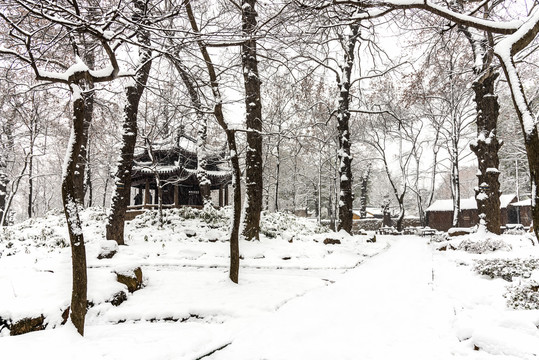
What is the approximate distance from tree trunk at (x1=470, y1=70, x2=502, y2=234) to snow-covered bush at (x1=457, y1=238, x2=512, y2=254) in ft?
4.81

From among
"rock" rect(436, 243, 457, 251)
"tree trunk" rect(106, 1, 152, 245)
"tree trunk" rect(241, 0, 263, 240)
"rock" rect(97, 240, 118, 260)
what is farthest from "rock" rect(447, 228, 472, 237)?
"rock" rect(97, 240, 118, 260)

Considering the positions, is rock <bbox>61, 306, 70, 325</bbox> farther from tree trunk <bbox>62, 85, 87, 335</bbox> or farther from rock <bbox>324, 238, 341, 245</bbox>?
rock <bbox>324, 238, 341, 245</bbox>

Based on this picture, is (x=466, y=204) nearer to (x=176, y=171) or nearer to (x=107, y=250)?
(x=176, y=171)

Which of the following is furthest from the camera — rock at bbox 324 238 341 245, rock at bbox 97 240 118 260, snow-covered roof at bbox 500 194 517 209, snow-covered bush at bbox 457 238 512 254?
snow-covered roof at bbox 500 194 517 209

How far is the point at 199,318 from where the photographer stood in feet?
16.5

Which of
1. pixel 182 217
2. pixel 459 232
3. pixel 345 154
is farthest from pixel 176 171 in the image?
pixel 459 232

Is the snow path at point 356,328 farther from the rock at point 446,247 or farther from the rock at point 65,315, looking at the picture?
the rock at point 446,247

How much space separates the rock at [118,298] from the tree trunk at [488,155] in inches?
537

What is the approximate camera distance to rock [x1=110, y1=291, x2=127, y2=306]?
18.1 ft

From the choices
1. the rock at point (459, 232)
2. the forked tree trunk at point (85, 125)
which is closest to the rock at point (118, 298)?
the forked tree trunk at point (85, 125)

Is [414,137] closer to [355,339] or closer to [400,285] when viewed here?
[400,285]

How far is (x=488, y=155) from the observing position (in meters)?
12.9

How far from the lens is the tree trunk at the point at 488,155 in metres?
12.7

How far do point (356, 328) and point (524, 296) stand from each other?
3166 millimetres
